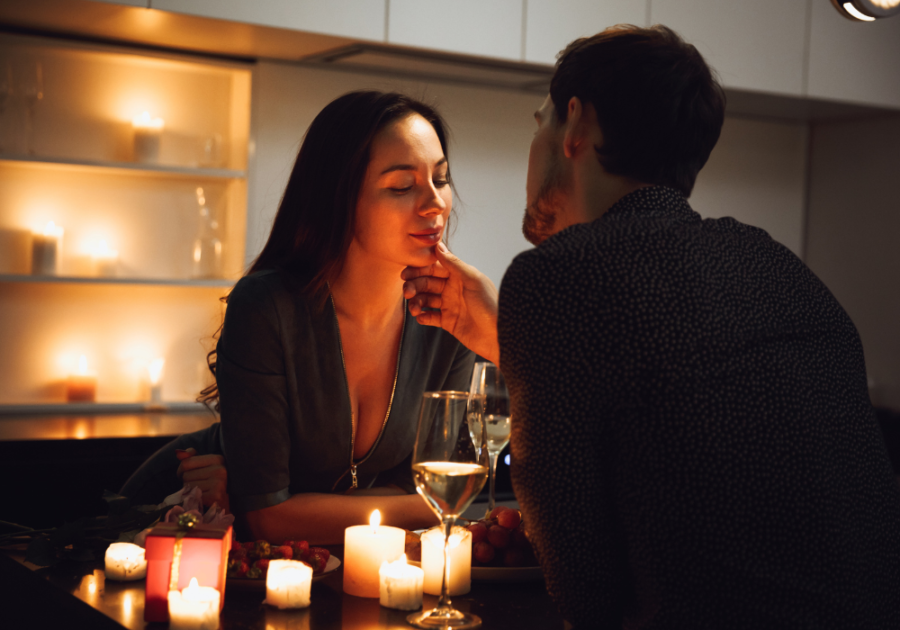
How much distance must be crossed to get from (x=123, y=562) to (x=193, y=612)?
0.66 feet

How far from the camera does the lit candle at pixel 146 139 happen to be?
2883 millimetres

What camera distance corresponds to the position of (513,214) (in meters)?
3.45

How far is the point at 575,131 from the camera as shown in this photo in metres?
1.16

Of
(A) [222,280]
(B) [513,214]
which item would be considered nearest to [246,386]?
(A) [222,280]

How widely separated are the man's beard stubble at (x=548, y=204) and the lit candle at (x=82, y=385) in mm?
2018

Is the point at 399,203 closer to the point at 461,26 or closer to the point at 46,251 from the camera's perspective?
the point at 461,26

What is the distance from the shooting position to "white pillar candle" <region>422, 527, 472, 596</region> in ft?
3.25

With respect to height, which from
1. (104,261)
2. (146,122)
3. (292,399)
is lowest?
(292,399)

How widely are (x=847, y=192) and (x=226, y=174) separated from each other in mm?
2578

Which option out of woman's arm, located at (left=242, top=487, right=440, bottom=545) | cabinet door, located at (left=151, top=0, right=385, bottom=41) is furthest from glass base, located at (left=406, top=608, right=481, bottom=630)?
cabinet door, located at (left=151, top=0, right=385, bottom=41)

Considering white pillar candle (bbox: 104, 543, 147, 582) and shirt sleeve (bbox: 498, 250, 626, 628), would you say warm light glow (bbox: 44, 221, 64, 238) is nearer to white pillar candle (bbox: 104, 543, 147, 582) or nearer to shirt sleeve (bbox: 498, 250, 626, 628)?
white pillar candle (bbox: 104, 543, 147, 582)

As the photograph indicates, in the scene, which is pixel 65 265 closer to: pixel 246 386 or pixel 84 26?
pixel 84 26

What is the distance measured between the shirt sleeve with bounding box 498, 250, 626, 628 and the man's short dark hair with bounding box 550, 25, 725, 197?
12.8 inches

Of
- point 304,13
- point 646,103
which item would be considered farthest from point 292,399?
point 304,13
